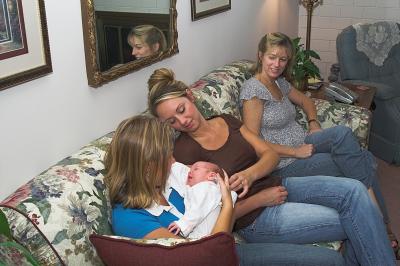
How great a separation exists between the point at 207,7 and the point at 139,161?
1.44m

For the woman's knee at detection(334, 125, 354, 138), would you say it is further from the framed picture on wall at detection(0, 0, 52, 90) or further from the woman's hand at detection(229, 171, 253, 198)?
the framed picture on wall at detection(0, 0, 52, 90)

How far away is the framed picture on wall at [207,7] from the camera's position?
94.8 inches

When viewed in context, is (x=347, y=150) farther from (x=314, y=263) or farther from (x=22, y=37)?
(x=22, y=37)

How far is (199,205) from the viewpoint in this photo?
1.41 m

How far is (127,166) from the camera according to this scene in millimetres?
1378

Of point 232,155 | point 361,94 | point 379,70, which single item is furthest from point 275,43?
point 379,70

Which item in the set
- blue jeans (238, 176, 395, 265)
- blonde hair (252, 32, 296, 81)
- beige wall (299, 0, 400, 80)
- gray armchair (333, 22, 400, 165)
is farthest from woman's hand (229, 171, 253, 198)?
beige wall (299, 0, 400, 80)

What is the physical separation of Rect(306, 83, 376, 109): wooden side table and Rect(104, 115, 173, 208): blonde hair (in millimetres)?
1789

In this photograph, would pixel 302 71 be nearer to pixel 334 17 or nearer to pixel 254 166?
pixel 254 166

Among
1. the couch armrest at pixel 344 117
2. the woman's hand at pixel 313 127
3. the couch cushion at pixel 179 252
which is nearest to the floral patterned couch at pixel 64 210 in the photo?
the couch cushion at pixel 179 252

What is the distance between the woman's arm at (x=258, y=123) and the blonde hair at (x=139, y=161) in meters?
0.82

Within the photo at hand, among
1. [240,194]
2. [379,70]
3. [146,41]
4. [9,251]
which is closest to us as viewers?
[9,251]

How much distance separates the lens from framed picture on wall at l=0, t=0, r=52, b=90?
4.28 ft

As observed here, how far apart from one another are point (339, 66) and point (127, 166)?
269 cm
